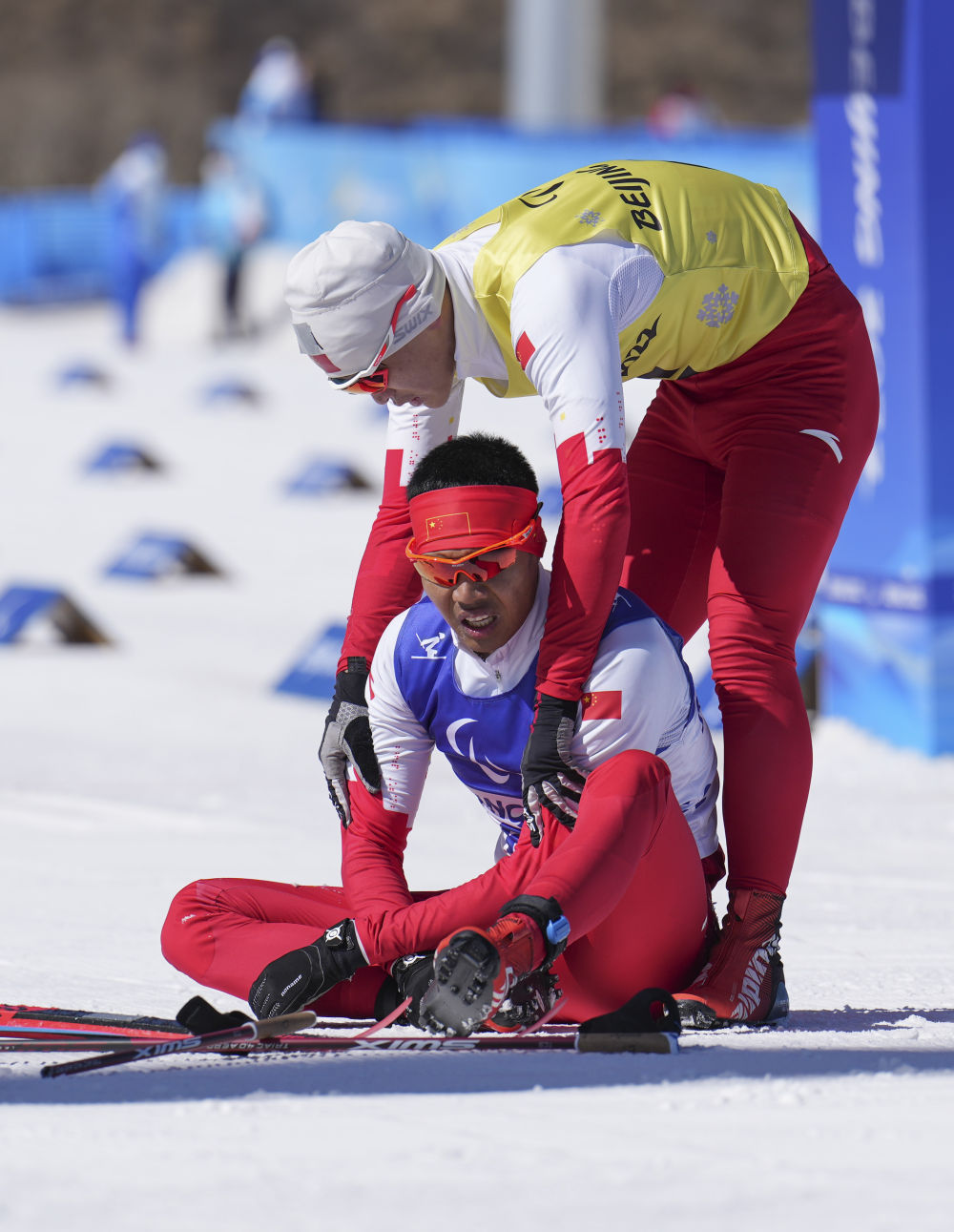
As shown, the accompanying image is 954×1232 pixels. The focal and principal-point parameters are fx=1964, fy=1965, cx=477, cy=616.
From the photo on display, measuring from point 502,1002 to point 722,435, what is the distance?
1229 mm

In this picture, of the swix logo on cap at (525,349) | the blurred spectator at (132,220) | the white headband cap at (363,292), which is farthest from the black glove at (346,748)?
the blurred spectator at (132,220)

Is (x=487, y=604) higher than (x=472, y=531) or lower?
lower

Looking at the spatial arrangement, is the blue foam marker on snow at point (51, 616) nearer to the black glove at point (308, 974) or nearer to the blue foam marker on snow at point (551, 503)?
the blue foam marker on snow at point (551, 503)

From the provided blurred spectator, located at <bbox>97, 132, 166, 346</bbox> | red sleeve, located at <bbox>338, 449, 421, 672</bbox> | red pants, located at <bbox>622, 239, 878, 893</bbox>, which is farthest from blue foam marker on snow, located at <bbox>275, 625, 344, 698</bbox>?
blurred spectator, located at <bbox>97, 132, 166, 346</bbox>

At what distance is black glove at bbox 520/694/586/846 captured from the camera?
3.11 metres

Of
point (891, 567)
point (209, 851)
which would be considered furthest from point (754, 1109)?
point (891, 567)

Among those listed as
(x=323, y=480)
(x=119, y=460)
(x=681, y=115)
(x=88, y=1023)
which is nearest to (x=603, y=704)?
(x=88, y=1023)

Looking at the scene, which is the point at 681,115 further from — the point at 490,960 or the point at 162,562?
the point at 490,960

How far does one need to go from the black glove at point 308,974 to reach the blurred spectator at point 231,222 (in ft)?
50.0

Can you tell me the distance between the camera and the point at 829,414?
3.59m

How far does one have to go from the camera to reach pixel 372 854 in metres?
3.40

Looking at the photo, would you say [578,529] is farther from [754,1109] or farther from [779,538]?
[754,1109]

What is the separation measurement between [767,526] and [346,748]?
0.85 meters

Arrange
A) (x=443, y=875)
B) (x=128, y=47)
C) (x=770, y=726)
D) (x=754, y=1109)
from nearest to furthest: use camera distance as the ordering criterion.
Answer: (x=754, y=1109), (x=770, y=726), (x=443, y=875), (x=128, y=47)
